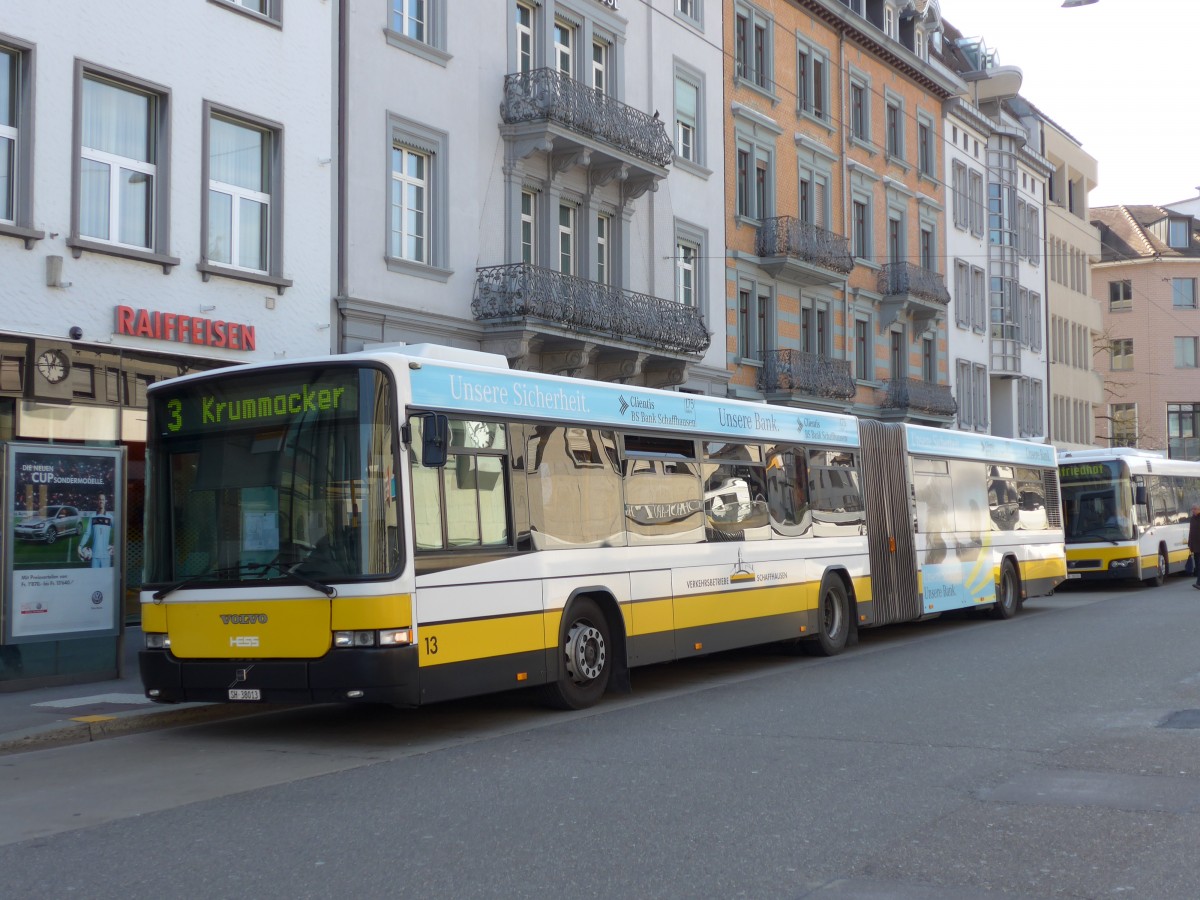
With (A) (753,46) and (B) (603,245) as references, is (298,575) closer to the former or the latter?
(B) (603,245)

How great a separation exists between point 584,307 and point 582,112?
3.43 meters

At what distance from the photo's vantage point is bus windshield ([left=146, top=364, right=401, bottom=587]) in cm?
1038

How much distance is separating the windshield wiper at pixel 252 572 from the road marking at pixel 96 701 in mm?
1900

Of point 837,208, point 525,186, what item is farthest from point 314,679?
point 837,208

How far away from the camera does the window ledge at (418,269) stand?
71.3 ft

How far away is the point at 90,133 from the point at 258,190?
2763mm

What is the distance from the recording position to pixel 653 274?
95.6 feet

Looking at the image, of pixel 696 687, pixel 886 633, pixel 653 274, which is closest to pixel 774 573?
pixel 696 687

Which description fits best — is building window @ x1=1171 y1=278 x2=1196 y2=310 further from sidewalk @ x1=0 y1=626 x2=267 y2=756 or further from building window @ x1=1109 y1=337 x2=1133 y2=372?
sidewalk @ x1=0 y1=626 x2=267 y2=756

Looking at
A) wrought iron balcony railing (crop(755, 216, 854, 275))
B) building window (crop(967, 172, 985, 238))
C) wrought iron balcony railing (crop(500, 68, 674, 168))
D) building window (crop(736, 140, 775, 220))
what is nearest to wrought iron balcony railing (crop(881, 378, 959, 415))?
wrought iron balcony railing (crop(755, 216, 854, 275))

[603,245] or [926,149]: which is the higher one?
[926,149]

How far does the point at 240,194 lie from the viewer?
18.9 meters

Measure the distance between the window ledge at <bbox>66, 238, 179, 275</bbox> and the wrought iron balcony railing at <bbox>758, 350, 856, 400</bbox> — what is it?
18.3 meters

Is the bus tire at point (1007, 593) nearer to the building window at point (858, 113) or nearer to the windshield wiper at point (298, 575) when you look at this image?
the windshield wiper at point (298, 575)
